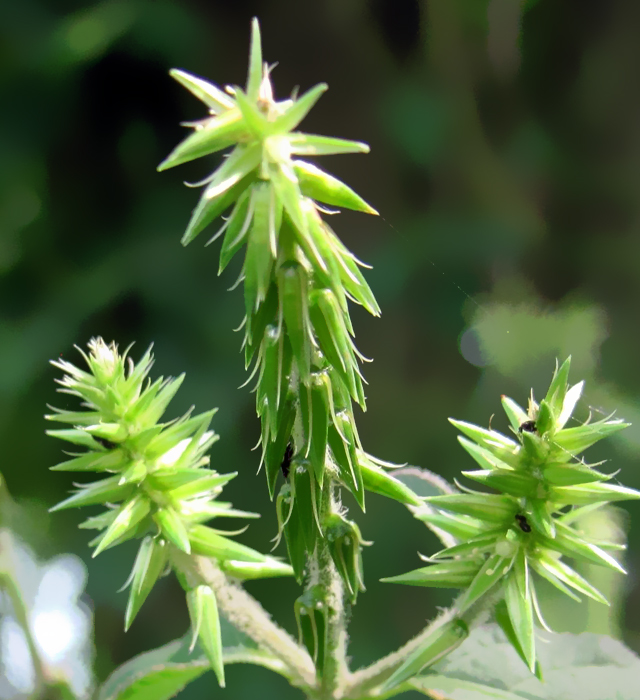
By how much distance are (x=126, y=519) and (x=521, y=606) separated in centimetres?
20

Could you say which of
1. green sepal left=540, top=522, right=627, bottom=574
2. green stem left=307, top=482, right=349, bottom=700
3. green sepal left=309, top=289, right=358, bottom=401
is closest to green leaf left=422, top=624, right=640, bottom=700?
green stem left=307, top=482, right=349, bottom=700

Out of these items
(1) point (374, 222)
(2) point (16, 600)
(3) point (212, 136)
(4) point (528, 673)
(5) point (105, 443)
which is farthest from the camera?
(1) point (374, 222)

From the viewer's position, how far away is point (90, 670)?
95 centimetres

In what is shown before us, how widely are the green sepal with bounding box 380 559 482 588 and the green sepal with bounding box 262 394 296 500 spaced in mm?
103

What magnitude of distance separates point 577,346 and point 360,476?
91 cm

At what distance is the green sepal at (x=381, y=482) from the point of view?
33 centimetres

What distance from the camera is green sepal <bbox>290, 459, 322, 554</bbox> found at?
0.31 m

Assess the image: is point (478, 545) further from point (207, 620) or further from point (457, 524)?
point (207, 620)

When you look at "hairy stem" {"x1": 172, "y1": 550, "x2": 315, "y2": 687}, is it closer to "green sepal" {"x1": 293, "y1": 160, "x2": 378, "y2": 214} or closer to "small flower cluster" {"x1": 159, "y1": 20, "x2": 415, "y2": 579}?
"small flower cluster" {"x1": 159, "y1": 20, "x2": 415, "y2": 579}

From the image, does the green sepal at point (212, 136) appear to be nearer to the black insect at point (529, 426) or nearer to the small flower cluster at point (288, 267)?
the small flower cluster at point (288, 267)

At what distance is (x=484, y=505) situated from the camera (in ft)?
1.10

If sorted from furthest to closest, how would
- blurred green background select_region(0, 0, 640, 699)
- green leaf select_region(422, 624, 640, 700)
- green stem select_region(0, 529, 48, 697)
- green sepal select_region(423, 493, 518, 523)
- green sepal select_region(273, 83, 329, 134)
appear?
blurred green background select_region(0, 0, 640, 699), green stem select_region(0, 529, 48, 697), green leaf select_region(422, 624, 640, 700), green sepal select_region(423, 493, 518, 523), green sepal select_region(273, 83, 329, 134)

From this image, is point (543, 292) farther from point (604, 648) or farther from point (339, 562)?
point (339, 562)

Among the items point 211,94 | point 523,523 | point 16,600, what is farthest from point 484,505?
point 16,600
